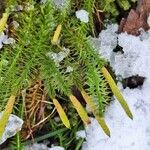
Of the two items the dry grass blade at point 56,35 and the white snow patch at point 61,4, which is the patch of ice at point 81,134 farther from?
the white snow patch at point 61,4

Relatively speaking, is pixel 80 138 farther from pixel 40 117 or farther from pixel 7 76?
pixel 7 76

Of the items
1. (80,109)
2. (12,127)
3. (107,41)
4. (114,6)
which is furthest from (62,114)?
(114,6)

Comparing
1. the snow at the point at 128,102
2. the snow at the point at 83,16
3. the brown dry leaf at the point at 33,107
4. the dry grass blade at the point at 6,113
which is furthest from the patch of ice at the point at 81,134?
the snow at the point at 83,16

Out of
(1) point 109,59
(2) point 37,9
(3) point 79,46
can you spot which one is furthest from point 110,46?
(2) point 37,9

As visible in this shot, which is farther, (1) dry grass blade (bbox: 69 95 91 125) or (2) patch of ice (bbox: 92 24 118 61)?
(2) patch of ice (bbox: 92 24 118 61)

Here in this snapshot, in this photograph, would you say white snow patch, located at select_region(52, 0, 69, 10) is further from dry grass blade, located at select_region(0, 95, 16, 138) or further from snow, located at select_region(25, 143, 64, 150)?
snow, located at select_region(25, 143, 64, 150)

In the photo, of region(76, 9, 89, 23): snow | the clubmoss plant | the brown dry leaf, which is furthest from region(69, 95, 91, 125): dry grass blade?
region(76, 9, 89, 23): snow
